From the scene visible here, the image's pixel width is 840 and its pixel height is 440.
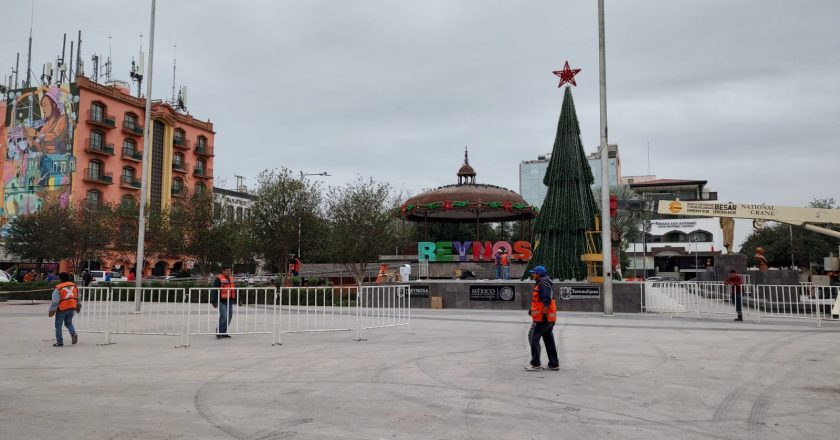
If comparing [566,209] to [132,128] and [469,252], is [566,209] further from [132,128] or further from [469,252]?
[132,128]

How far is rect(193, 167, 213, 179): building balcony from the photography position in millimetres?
66812

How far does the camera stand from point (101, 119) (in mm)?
56406

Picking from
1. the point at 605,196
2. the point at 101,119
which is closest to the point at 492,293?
the point at 605,196

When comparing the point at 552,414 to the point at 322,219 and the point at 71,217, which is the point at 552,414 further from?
the point at 71,217

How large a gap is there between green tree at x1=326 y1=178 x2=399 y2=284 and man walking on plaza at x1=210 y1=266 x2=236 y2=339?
61.3ft

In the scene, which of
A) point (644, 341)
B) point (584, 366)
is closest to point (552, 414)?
point (584, 366)

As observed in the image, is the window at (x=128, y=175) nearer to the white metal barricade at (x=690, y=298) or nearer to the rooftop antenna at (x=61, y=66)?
the rooftop antenna at (x=61, y=66)

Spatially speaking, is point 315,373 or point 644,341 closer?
point 315,373

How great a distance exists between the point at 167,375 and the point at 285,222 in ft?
80.7

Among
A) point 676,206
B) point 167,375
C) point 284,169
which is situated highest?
point 284,169

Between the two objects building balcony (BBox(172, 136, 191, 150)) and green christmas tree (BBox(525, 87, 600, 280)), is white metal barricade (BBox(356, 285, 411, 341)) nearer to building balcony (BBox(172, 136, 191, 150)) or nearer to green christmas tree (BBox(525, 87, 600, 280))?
green christmas tree (BBox(525, 87, 600, 280))

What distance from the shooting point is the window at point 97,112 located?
55472mm

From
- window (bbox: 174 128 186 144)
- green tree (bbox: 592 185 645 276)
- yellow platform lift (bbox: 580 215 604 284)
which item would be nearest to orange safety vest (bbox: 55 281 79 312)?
yellow platform lift (bbox: 580 215 604 284)

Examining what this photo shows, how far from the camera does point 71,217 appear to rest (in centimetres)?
4012
